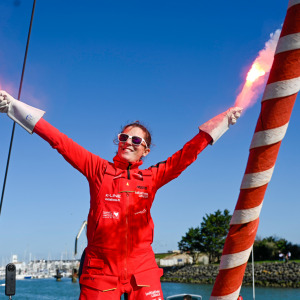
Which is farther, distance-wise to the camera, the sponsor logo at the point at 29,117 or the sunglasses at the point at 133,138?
the sunglasses at the point at 133,138

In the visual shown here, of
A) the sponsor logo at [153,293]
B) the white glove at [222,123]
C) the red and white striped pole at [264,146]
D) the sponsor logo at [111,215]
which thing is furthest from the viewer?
the white glove at [222,123]

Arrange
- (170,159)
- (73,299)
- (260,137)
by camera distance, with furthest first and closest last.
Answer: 1. (73,299)
2. (170,159)
3. (260,137)

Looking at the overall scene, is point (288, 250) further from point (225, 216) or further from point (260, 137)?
point (260, 137)

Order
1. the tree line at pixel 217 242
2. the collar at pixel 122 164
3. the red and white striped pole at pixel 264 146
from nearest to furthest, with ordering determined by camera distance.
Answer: the red and white striped pole at pixel 264 146 < the collar at pixel 122 164 < the tree line at pixel 217 242

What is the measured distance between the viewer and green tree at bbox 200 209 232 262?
9381cm

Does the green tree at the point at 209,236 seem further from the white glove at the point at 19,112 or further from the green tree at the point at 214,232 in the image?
the white glove at the point at 19,112

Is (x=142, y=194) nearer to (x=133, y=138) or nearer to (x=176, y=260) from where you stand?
(x=133, y=138)

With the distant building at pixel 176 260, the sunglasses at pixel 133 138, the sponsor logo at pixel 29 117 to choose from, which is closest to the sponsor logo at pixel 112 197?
the sunglasses at pixel 133 138

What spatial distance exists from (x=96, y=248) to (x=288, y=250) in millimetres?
96376

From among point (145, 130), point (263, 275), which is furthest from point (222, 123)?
point (263, 275)

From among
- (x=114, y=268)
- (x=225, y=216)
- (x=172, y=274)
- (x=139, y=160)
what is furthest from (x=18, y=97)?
(x=172, y=274)

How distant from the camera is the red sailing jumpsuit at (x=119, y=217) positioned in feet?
10.3

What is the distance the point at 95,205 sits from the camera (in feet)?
11.0

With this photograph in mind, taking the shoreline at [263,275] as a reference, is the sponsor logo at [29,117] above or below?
above
